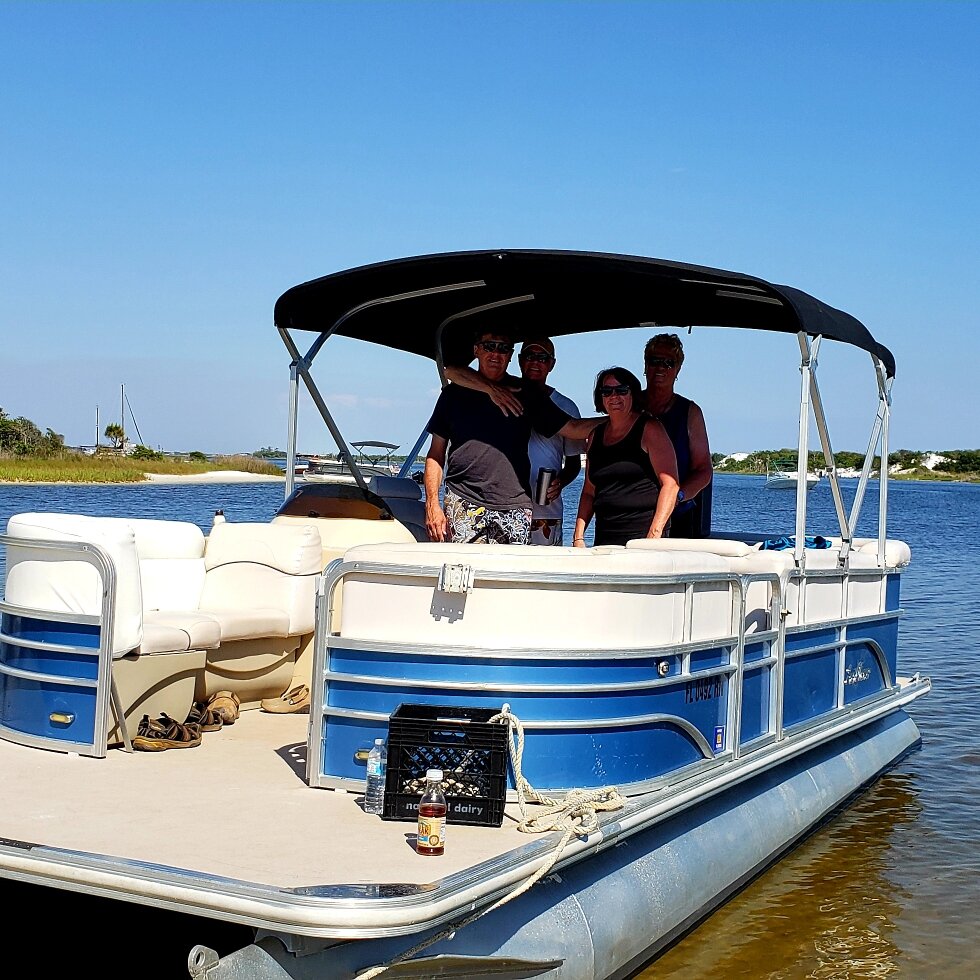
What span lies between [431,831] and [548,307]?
4.63 m

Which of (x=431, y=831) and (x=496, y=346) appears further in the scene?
(x=496, y=346)

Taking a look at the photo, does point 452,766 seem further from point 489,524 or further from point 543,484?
point 543,484

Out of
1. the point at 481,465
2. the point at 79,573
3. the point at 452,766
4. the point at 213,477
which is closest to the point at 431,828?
the point at 452,766

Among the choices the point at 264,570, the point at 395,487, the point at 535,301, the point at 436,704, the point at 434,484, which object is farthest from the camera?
the point at 395,487

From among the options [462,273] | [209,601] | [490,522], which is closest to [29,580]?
[209,601]

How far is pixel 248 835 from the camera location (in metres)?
3.96

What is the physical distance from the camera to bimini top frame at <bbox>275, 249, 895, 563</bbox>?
19.3ft

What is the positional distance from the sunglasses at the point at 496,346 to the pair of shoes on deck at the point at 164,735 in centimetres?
240

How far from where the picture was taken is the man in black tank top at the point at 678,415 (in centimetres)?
689

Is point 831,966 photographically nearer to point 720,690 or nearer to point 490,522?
point 720,690

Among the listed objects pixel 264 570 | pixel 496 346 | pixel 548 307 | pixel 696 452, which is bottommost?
pixel 264 570

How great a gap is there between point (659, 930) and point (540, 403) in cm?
303

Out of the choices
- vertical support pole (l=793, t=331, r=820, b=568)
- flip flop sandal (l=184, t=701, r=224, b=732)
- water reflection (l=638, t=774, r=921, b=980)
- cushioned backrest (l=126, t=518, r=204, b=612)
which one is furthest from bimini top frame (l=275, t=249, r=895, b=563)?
flip flop sandal (l=184, t=701, r=224, b=732)

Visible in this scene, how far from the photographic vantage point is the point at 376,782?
4.29m
